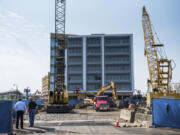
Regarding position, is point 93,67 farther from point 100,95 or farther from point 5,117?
point 5,117

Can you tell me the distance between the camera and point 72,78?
76.3 meters

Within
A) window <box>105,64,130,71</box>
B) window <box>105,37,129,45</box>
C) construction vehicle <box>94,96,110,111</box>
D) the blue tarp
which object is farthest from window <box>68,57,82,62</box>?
the blue tarp

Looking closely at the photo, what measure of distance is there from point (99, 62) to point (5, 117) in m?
66.9

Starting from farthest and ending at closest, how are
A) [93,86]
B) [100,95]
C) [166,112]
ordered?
[93,86] → [100,95] → [166,112]

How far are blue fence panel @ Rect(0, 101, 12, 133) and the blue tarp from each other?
25.5 feet

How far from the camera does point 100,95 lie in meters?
42.8

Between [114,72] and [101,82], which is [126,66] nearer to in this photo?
[114,72]

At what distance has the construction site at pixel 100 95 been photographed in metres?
11.8

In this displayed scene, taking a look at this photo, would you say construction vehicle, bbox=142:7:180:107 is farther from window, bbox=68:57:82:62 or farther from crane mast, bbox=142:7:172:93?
window, bbox=68:57:82:62

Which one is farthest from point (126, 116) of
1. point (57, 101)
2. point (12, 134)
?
point (57, 101)

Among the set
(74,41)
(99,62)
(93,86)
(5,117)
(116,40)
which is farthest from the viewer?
(74,41)

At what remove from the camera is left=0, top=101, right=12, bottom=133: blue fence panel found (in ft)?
32.7

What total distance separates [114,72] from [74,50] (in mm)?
16301

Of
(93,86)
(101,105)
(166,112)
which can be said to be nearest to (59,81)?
(101,105)
